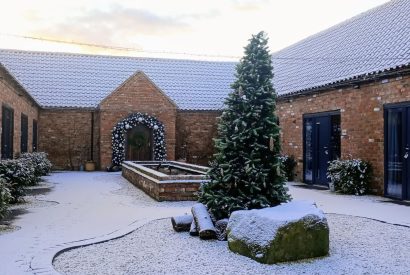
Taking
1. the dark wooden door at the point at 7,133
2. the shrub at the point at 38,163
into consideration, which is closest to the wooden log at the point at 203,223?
the dark wooden door at the point at 7,133

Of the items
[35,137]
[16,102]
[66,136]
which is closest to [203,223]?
[16,102]

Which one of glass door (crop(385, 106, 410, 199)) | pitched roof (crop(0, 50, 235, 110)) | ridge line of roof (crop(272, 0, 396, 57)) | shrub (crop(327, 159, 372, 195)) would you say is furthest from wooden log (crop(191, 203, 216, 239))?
pitched roof (crop(0, 50, 235, 110))

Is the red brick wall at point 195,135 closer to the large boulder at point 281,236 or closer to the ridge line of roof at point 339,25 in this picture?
the ridge line of roof at point 339,25

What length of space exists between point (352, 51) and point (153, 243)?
1170cm

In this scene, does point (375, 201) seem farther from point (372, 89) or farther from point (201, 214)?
point (201, 214)

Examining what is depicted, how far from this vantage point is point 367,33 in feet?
53.5

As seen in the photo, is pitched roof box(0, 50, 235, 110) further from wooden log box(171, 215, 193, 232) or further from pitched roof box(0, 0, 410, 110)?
wooden log box(171, 215, 193, 232)

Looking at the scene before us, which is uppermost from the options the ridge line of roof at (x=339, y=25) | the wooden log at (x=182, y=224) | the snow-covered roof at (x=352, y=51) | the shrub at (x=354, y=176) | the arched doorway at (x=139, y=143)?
the ridge line of roof at (x=339, y=25)

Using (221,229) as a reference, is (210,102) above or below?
above

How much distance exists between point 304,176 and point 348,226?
8.61 m

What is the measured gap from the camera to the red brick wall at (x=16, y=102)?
13586 mm

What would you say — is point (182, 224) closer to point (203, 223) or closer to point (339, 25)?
point (203, 223)

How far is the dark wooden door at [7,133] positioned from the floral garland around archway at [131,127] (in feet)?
23.7

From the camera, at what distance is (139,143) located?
22.5 metres
